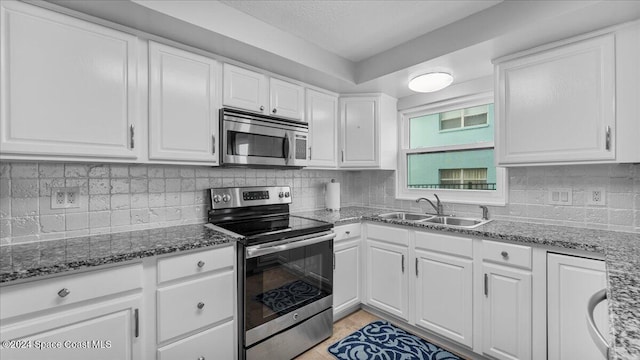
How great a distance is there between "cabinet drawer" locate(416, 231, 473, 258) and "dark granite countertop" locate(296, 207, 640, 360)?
6cm

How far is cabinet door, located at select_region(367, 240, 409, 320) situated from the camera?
2.25m

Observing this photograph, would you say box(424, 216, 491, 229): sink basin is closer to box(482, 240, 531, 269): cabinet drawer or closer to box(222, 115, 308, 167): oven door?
box(482, 240, 531, 269): cabinet drawer

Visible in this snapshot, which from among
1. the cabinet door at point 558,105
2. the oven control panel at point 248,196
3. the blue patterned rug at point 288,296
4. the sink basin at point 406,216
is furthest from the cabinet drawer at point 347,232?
the cabinet door at point 558,105

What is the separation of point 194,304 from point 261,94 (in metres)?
1.54

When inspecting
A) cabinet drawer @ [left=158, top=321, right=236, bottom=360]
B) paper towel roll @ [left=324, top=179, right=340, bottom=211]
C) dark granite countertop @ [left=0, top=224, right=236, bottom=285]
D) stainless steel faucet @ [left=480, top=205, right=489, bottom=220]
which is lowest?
cabinet drawer @ [left=158, top=321, right=236, bottom=360]

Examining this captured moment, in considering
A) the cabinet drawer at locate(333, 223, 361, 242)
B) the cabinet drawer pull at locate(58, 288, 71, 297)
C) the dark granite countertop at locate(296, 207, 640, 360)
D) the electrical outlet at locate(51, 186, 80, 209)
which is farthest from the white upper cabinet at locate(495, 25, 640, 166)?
the electrical outlet at locate(51, 186, 80, 209)

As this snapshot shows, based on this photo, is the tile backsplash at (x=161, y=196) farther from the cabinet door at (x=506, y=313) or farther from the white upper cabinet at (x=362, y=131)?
the white upper cabinet at (x=362, y=131)

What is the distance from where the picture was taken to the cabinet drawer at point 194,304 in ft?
4.71

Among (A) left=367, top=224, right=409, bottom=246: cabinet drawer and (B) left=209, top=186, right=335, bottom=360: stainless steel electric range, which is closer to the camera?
(B) left=209, top=186, right=335, bottom=360: stainless steel electric range

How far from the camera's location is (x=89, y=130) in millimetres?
1463

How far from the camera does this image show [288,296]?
1.92m

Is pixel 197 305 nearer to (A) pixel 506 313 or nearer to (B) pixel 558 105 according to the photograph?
(A) pixel 506 313

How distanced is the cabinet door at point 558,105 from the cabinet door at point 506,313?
794 millimetres

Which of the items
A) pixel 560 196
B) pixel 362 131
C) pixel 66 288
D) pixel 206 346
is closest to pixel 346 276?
pixel 206 346
